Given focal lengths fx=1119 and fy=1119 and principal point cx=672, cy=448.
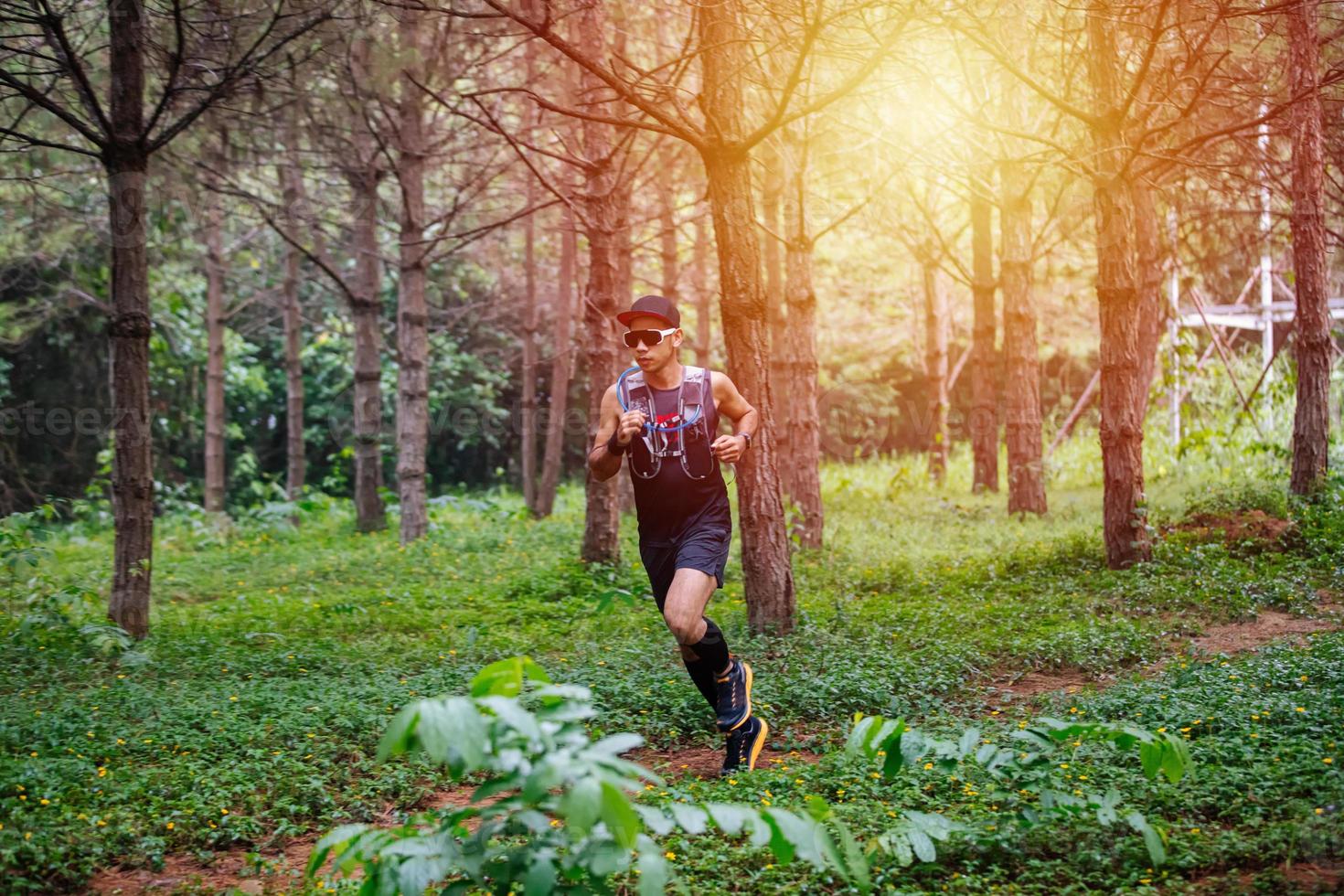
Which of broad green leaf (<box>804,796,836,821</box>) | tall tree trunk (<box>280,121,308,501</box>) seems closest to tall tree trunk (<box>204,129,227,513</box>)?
tall tree trunk (<box>280,121,308,501</box>)

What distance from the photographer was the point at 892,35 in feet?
21.3

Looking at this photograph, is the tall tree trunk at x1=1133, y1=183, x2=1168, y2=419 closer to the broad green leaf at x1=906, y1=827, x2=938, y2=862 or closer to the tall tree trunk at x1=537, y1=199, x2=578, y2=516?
the tall tree trunk at x1=537, y1=199, x2=578, y2=516

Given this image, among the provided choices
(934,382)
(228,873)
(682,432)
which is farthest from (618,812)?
(934,382)

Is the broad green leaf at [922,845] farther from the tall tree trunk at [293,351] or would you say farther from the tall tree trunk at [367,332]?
the tall tree trunk at [293,351]

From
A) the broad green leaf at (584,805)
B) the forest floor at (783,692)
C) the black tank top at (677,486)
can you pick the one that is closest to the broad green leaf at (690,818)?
the broad green leaf at (584,805)

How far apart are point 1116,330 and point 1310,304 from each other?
2794 mm

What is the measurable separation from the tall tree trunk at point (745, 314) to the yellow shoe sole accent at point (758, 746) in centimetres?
216

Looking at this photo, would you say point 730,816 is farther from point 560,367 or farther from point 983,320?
point 983,320

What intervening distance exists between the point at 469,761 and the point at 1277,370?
790 inches

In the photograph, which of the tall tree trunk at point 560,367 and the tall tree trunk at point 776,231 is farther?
the tall tree trunk at point 560,367

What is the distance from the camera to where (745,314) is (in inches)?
297

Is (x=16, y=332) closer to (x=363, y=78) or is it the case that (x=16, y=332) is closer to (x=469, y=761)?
(x=363, y=78)

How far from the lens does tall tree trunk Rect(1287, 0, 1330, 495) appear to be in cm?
1091

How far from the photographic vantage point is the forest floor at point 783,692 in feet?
13.2
